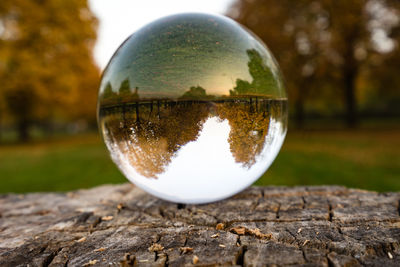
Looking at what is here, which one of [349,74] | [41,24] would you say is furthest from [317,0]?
[41,24]

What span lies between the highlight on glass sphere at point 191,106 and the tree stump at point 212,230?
1.08 ft

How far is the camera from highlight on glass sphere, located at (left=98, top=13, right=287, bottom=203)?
84.5 inches

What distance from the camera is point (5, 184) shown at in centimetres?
768

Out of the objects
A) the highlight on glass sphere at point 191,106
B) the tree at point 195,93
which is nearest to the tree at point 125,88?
the highlight on glass sphere at point 191,106

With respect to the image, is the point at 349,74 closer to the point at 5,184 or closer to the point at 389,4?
the point at 389,4

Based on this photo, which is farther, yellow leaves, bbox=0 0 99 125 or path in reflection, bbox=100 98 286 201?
yellow leaves, bbox=0 0 99 125

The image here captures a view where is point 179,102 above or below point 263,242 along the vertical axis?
above

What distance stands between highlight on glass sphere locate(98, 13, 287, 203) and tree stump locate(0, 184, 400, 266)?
33 centimetres

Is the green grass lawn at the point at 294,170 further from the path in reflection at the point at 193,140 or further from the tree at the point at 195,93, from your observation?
the tree at the point at 195,93

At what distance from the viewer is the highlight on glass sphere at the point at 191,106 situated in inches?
84.5

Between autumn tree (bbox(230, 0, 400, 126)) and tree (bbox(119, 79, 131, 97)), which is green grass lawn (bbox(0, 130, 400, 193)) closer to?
autumn tree (bbox(230, 0, 400, 126))

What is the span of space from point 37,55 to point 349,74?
723 inches

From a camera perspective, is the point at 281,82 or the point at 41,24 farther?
the point at 41,24

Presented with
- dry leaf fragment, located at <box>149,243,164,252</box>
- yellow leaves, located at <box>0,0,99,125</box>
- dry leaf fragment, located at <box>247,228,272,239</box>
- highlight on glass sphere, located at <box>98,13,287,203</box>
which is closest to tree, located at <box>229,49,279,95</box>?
highlight on glass sphere, located at <box>98,13,287,203</box>
